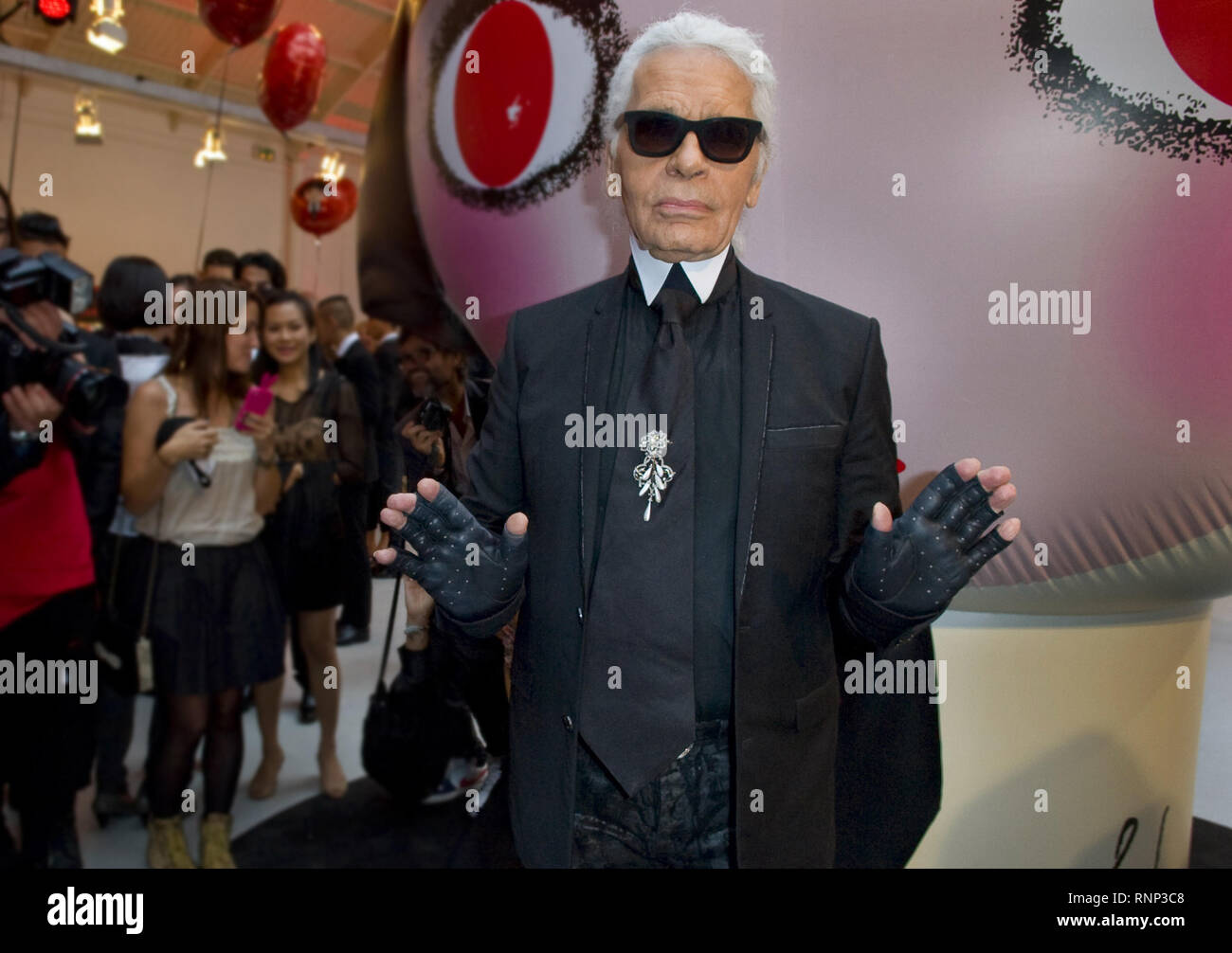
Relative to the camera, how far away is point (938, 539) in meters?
1.04

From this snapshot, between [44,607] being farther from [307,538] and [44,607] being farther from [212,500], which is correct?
[307,538]

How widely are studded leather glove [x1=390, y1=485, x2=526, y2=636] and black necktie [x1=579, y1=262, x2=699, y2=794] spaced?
0.42ft

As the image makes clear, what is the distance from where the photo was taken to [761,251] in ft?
4.91

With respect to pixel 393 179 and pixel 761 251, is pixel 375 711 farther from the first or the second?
pixel 761 251

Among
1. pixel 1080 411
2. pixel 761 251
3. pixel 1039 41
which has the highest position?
pixel 1039 41

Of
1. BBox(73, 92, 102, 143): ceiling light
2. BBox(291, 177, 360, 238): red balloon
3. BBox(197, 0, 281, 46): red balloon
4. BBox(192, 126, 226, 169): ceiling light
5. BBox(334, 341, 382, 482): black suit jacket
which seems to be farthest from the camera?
BBox(73, 92, 102, 143): ceiling light

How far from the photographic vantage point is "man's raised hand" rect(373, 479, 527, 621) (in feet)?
3.52

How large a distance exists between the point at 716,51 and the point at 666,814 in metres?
1.08

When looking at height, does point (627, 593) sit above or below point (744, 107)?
below

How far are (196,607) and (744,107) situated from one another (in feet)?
6.23

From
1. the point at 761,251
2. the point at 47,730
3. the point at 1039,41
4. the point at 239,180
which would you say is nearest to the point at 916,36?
the point at 1039,41


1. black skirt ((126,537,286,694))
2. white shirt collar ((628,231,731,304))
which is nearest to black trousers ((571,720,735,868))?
white shirt collar ((628,231,731,304))

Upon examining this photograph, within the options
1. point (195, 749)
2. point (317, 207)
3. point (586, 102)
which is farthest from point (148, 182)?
point (586, 102)

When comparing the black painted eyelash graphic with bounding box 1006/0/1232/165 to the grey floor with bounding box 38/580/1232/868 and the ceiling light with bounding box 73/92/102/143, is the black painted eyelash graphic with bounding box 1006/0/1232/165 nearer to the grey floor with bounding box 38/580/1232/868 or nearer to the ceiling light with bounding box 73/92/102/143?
the grey floor with bounding box 38/580/1232/868
